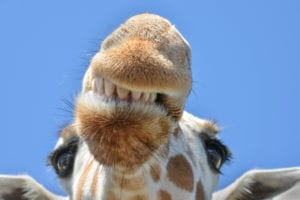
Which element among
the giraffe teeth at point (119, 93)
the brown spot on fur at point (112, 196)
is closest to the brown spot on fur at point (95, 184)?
the brown spot on fur at point (112, 196)

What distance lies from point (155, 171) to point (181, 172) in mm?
551

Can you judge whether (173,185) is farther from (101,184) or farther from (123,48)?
(123,48)

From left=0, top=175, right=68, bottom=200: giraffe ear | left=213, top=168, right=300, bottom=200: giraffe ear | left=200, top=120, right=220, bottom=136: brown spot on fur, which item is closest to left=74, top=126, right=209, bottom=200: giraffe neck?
left=200, top=120, right=220, bottom=136: brown spot on fur

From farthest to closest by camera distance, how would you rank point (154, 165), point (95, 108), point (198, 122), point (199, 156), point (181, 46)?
point (198, 122), point (199, 156), point (154, 165), point (181, 46), point (95, 108)

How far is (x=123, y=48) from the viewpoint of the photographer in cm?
399

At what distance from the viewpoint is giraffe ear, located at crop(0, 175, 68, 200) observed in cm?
734

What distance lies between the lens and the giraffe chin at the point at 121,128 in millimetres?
3979

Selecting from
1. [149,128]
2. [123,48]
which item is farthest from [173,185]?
[123,48]

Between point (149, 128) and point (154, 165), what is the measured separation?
3.01 ft

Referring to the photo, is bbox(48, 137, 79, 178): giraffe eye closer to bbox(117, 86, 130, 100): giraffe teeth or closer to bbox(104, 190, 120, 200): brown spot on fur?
bbox(104, 190, 120, 200): brown spot on fur

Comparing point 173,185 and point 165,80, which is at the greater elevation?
point 165,80

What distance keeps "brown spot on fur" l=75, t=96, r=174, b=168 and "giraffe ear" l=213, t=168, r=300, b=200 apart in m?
3.32

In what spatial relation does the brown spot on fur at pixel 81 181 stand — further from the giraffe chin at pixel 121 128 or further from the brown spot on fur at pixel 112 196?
the giraffe chin at pixel 121 128

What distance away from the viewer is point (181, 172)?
18.1 feet
